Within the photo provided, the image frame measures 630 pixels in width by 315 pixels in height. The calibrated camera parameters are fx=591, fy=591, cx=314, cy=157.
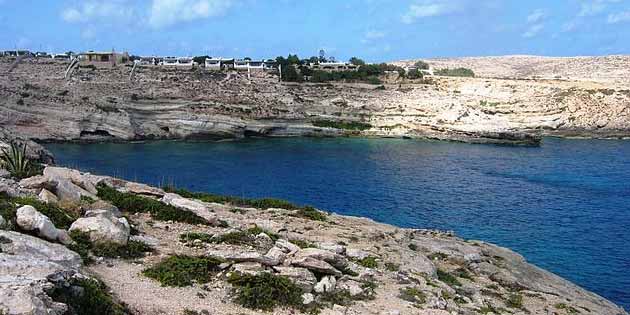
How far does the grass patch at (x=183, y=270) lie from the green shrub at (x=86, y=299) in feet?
6.61

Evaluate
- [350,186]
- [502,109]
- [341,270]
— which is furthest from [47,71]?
[341,270]

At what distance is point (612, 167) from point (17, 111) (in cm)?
6171

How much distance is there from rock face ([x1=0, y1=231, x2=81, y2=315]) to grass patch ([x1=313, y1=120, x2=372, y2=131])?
219 feet

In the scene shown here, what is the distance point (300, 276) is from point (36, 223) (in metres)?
5.92

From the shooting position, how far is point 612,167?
55.9 metres

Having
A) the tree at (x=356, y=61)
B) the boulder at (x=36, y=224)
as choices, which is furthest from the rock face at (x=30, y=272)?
the tree at (x=356, y=61)

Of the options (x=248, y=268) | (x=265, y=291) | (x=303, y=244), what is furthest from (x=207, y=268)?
(x=303, y=244)

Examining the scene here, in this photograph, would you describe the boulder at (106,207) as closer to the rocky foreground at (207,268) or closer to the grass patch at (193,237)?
the rocky foreground at (207,268)

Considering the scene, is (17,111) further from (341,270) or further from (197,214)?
(341,270)

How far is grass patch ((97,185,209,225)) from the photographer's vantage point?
699 inches

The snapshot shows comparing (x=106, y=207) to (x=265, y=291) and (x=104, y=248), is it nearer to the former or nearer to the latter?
(x=104, y=248)

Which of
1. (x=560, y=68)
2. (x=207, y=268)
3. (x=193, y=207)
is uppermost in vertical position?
(x=560, y=68)

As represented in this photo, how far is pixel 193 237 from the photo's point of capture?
1605 cm

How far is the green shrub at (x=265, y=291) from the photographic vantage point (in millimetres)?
12445
